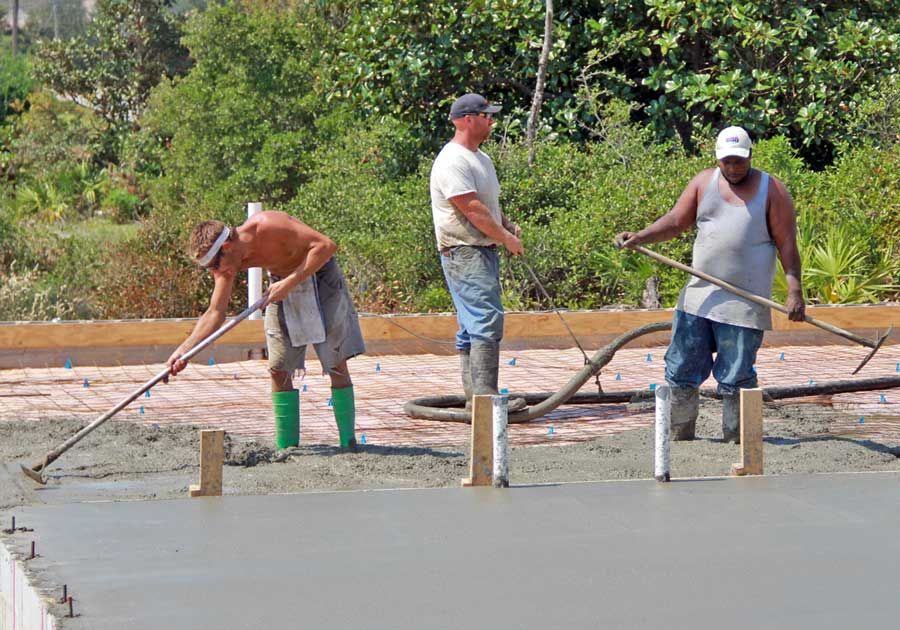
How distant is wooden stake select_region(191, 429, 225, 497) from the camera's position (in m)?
6.18

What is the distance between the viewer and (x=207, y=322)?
705 cm

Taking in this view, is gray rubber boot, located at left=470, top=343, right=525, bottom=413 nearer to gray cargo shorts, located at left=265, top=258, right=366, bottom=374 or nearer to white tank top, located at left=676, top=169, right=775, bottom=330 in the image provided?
gray cargo shorts, located at left=265, top=258, right=366, bottom=374

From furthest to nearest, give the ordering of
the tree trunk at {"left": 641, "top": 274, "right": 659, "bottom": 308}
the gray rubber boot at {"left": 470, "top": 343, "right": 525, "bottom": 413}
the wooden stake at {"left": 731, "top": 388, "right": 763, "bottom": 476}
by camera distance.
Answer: the tree trunk at {"left": 641, "top": 274, "right": 659, "bottom": 308} < the gray rubber boot at {"left": 470, "top": 343, "right": 525, "bottom": 413} < the wooden stake at {"left": 731, "top": 388, "right": 763, "bottom": 476}

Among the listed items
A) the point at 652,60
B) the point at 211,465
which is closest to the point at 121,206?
the point at 652,60

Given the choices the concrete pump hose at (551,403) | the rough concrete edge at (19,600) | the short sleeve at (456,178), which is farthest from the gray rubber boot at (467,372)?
the rough concrete edge at (19,600)

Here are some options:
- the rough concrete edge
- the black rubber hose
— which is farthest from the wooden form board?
the rough concrete edge

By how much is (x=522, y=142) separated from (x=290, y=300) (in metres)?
7.97

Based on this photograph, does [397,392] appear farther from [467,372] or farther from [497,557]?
[497,557]

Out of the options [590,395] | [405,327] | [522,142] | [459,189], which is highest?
[522,142]

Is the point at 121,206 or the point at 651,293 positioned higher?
the point at 121,206

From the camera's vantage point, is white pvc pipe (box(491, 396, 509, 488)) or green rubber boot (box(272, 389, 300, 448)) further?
green rubber boot (box(272, 389, 300, 448))

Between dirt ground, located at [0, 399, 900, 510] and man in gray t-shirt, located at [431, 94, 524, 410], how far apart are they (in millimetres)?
668

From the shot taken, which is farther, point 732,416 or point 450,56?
point 450,56

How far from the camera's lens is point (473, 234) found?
8.18 meters
